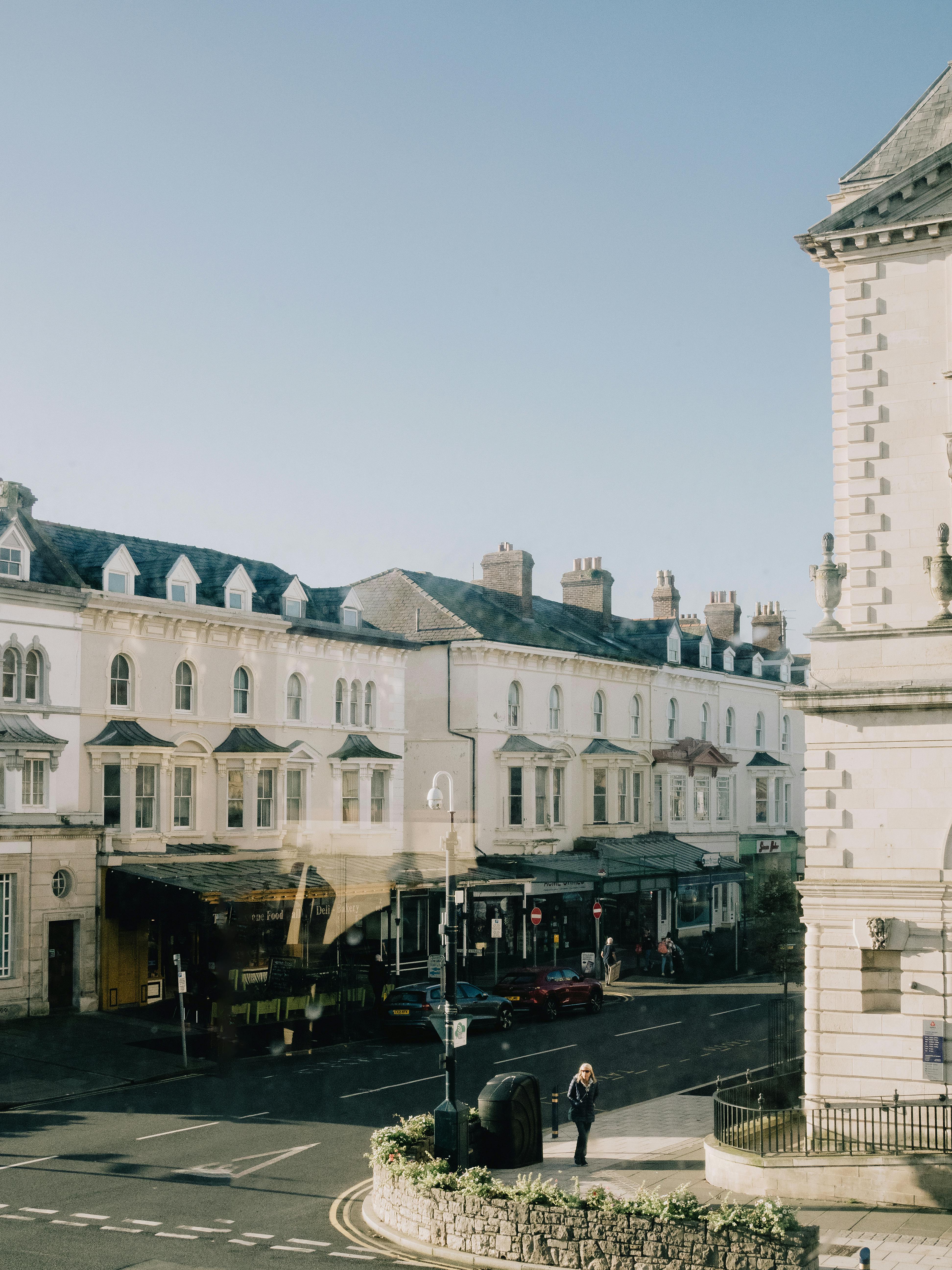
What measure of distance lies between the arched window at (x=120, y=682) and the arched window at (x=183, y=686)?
5.78 ft

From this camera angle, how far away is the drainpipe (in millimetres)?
51438

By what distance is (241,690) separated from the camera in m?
43.3

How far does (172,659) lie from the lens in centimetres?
4091

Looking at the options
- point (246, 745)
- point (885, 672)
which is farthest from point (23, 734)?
point (885, 672)

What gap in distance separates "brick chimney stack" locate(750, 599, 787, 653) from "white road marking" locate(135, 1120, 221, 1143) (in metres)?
54.9

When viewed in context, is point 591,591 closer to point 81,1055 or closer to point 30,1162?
point 81,1055

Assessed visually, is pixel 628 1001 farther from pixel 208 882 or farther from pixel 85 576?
pixel 85 576

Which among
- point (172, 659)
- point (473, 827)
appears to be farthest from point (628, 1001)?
point (172, 659)

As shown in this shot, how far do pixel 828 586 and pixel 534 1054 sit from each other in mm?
15696

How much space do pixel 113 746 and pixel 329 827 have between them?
10.0 meters

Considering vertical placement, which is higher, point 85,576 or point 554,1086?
point 85,576

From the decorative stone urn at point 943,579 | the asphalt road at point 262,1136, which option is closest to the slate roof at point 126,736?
the asphalt road at point 262,1136

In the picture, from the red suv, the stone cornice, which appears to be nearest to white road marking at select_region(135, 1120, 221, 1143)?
the stone cornice

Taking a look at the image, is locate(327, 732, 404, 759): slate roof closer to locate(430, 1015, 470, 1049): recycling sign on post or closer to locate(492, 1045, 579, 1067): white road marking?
locate(492, 1045, 579, 1067): white road marking
